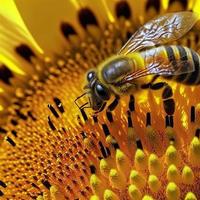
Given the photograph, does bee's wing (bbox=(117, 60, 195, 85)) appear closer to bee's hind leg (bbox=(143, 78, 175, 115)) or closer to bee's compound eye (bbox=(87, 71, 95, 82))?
bee's hind leg (bbox=(143, 78, 175, 115))

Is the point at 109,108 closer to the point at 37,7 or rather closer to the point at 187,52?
the point at 187,52

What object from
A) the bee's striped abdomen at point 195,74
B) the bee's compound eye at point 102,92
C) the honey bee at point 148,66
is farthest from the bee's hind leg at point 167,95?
the bee's compound eye at point 102,92

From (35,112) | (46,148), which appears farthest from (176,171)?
(35,112)

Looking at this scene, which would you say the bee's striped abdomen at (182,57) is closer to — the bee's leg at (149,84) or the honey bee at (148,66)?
the honey bee at (148,66)

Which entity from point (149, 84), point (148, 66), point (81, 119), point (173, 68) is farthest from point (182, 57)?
point (81, 119)

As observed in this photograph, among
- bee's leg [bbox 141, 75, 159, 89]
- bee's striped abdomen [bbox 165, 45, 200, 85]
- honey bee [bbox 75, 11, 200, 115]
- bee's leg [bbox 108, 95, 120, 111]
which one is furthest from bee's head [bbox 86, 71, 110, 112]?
bee's striped abdomen [bbox 165, 45, 200, 85]

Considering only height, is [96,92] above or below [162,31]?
below

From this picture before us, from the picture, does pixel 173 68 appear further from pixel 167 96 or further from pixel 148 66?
pixel 167 96
